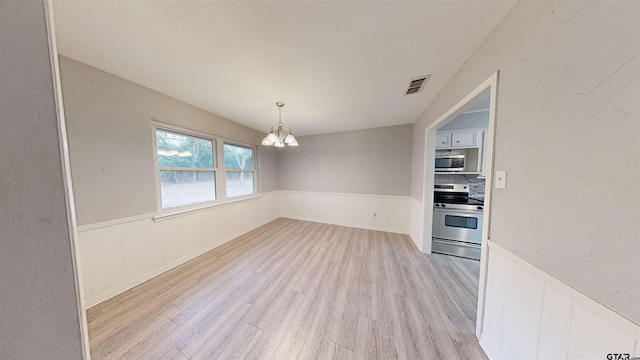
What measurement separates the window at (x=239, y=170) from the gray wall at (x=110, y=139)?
1.06 meters

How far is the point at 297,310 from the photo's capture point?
1.74m

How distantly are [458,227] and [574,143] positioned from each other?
8.21 feet

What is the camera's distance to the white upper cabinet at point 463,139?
2.96 metres

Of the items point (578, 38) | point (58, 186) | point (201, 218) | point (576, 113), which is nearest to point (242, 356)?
point (58, 186)

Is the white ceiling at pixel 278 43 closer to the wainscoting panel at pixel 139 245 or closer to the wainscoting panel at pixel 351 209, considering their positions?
the wainscoting panel at pixel 139 245

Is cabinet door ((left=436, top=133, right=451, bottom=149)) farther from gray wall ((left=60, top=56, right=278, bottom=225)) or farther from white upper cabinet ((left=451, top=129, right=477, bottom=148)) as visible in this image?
gray wall ((left=60, top=56, right=278, bottom=225))

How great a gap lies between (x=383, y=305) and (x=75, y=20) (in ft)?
10.9

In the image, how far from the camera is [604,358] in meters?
0.72

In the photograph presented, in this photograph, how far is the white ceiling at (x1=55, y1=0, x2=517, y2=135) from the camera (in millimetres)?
1168

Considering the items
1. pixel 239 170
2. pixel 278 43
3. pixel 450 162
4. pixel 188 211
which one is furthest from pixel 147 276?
pixel 450 162

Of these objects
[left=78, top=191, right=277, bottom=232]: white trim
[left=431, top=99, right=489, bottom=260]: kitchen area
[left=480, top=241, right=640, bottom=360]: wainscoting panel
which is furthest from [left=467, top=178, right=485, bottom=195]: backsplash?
[left=78, top=191, right=277, bottom=232]: white trim

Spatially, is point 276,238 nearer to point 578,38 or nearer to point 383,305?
point 383,305

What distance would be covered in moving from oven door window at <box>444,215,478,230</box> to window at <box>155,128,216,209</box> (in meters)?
3.90

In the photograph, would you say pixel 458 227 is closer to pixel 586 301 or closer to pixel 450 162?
pixel 450 162
